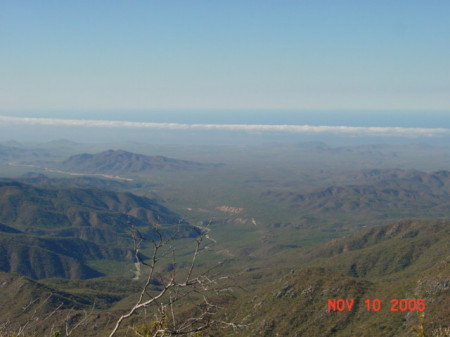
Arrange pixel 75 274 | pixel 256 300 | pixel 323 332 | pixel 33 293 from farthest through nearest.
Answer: pixel 75 274 < pixel 33 293 < pixel 256 300 < pixel 323 332

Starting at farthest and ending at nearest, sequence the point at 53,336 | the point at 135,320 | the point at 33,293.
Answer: the point at 33,293
the point at 135,320
the point at 53,336

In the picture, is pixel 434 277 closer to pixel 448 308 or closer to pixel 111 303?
pixel 448 308

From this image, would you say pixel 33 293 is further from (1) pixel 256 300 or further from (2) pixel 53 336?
(2) pixel 53 336

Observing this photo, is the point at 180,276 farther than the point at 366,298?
Yes

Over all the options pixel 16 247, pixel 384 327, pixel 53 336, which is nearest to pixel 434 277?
pixel 384 327

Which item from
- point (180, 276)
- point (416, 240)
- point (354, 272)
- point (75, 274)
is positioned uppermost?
point (416, 240)

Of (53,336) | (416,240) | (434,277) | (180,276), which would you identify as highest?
(53,336)

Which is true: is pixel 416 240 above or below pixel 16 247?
above

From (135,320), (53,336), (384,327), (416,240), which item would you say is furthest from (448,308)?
(416,240)

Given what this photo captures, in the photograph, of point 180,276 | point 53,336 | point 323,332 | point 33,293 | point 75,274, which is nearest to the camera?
point 53,336
